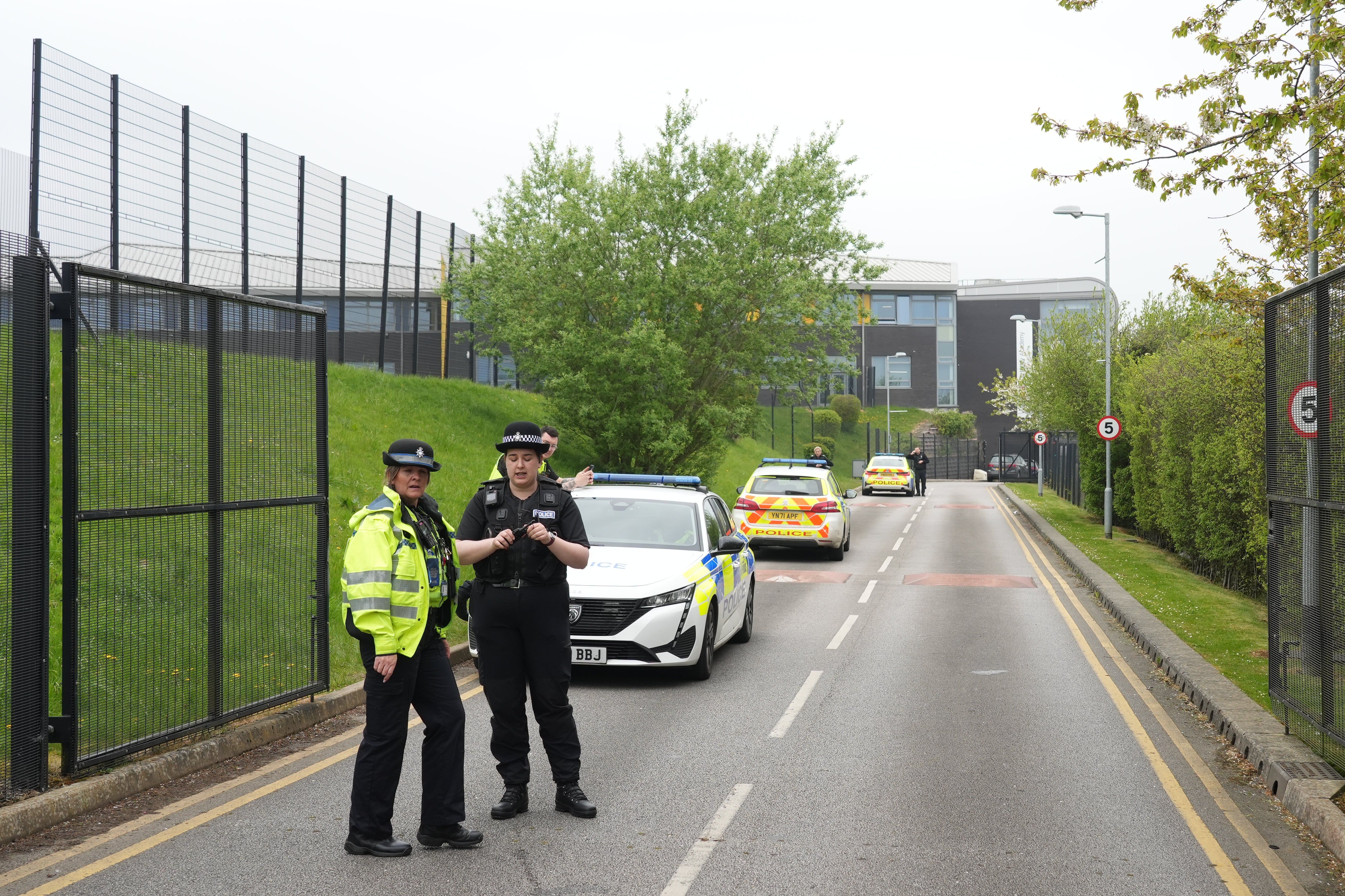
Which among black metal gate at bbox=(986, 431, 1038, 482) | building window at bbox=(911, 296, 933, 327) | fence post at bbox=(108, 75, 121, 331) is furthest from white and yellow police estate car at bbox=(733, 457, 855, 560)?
building window at bbox=(911, 296, 933, 327)

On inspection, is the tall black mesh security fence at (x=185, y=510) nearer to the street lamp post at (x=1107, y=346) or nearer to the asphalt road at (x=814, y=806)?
the asphalt road at (x=814, y=806)

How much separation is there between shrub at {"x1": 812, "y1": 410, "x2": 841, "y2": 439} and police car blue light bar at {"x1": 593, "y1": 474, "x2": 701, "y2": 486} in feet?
170

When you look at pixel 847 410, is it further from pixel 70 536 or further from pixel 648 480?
pixel 70 536

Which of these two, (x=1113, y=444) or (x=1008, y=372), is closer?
(x=1113, y=444)

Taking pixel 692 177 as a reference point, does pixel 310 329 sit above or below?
below

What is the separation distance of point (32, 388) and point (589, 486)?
19.6 ft

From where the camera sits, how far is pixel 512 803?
598 cm

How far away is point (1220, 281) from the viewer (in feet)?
44.2

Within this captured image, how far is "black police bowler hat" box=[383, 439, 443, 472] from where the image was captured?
5.35 meters

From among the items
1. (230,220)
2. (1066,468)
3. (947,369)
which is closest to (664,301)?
(230,220)

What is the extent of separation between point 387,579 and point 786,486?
54.7 feet

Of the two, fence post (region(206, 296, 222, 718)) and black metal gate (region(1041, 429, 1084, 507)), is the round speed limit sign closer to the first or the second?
fence post (region(206, 296, 222, 718))

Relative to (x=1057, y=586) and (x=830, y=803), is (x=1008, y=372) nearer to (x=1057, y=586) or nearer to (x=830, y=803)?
(x=1057, y=586)

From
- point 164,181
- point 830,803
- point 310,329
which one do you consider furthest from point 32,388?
point 164,181
